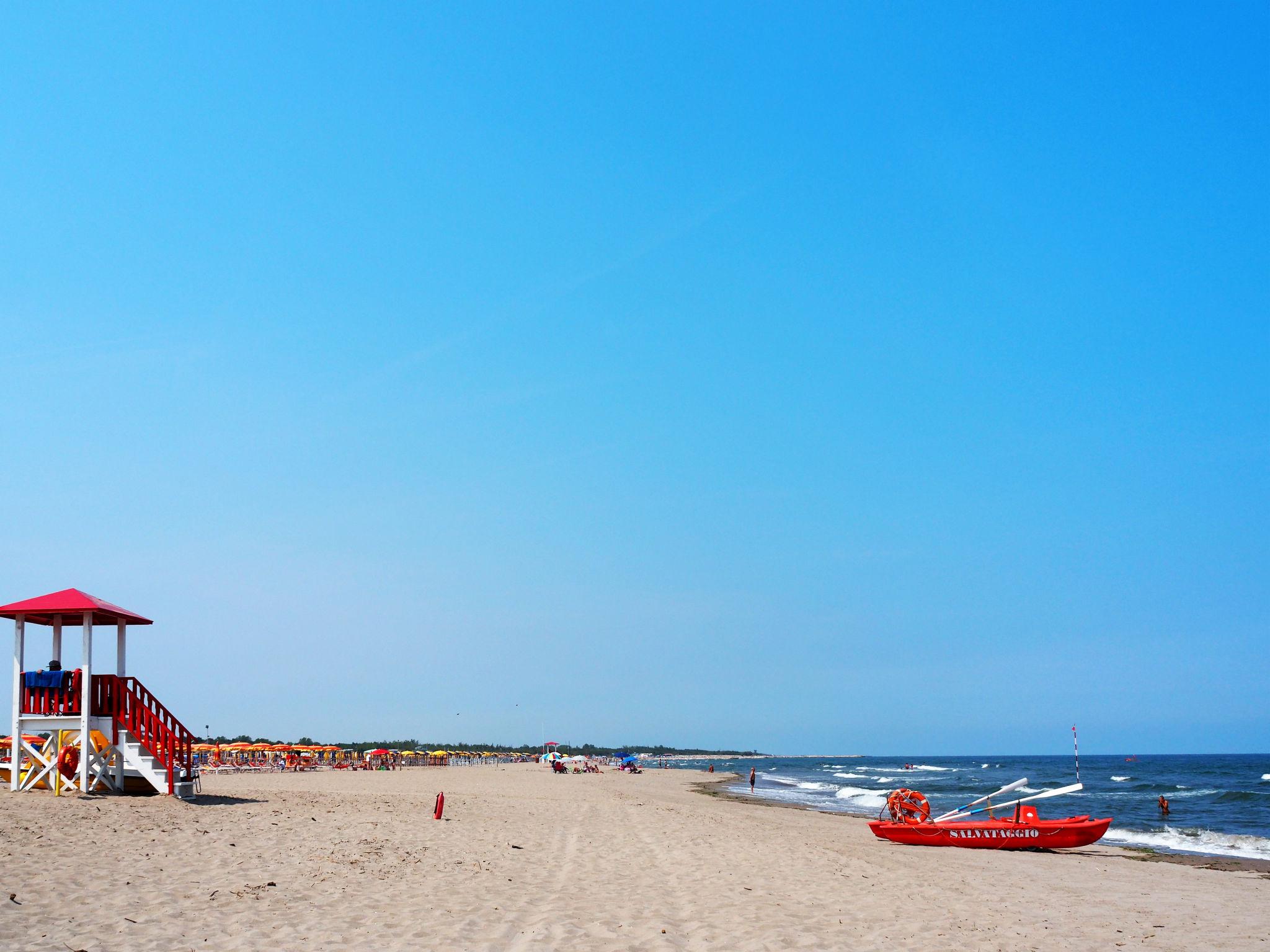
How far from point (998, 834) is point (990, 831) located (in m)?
0.18

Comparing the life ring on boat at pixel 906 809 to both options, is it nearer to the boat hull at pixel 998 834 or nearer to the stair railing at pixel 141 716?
the boat hull at pixel 998 834

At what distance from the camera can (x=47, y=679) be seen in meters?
17.4

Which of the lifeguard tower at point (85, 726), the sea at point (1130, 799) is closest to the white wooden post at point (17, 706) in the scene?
the lifeguard tower at point (85, 726)

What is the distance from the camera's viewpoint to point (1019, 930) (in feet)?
32.3

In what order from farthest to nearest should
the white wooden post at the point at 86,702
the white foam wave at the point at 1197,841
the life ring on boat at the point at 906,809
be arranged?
the white foam wave at the point at 1197,841, the life ring on boat at the point at 906,809, the white wooden post at the point at 86,702

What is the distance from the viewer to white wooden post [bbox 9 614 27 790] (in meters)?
16.7

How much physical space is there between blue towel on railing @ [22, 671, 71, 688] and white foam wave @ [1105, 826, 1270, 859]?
24.3 m

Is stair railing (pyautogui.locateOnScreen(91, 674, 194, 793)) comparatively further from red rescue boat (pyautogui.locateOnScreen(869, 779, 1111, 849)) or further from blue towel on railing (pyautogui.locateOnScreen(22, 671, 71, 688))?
red rescue boat (pyautogui.locateOnScreen(869, 779, 1111, 849))

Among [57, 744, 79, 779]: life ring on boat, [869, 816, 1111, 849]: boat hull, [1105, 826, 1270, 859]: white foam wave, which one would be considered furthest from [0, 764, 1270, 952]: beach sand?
[1105, 826, 1270, 859]: white foam wave

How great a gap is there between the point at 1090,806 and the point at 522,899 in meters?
35.8

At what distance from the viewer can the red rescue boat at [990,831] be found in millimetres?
19703

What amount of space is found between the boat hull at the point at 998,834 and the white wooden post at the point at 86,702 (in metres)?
15.5

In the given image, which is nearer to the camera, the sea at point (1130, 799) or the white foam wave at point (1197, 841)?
the white foam wave at point (1197, 841)

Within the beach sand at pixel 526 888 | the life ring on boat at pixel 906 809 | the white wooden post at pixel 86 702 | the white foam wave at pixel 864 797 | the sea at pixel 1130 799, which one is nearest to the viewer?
the beach sand at pixel 526 888
